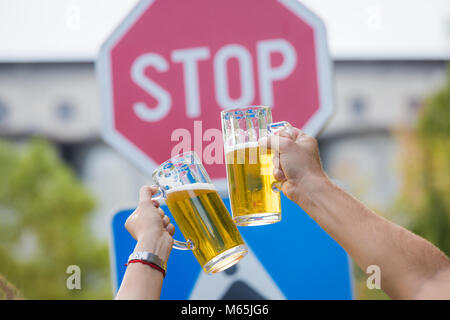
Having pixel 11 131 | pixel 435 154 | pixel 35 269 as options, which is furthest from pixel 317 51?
pixel 11 131

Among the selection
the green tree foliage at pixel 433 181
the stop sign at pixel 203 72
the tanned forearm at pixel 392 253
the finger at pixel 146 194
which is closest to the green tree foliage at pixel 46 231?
the green tree foliage at pixel 433 181

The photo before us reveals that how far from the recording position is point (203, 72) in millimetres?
1359

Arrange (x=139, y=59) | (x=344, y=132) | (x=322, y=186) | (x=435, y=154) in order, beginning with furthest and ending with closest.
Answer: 1. (x=344, y=132)
2. (x=435, y=154)
3. (x=139, y=59)
4. (x=322, y=186)

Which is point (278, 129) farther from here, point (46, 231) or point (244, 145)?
point (46, 231)

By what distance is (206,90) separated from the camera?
1.35 metres

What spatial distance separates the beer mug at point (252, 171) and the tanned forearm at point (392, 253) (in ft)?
0.57

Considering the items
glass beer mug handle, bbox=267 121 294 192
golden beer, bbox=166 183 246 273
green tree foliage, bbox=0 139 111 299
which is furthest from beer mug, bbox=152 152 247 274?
green tree foliage, bbox=0 139 111 299

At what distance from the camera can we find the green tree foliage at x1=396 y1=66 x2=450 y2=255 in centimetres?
1170

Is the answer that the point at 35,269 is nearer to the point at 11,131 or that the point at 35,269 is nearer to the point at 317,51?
the point at 11,131

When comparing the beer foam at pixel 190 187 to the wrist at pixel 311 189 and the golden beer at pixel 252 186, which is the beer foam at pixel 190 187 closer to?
the golden beer at pixel 252 186

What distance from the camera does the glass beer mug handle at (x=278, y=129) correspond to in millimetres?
993

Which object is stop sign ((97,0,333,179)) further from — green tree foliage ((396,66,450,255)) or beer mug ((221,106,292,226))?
green tree foliage ((396,66,450,255))

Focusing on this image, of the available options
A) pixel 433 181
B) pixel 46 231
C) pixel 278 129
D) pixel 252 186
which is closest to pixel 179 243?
pixel 252 186

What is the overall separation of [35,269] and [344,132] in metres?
12.5
